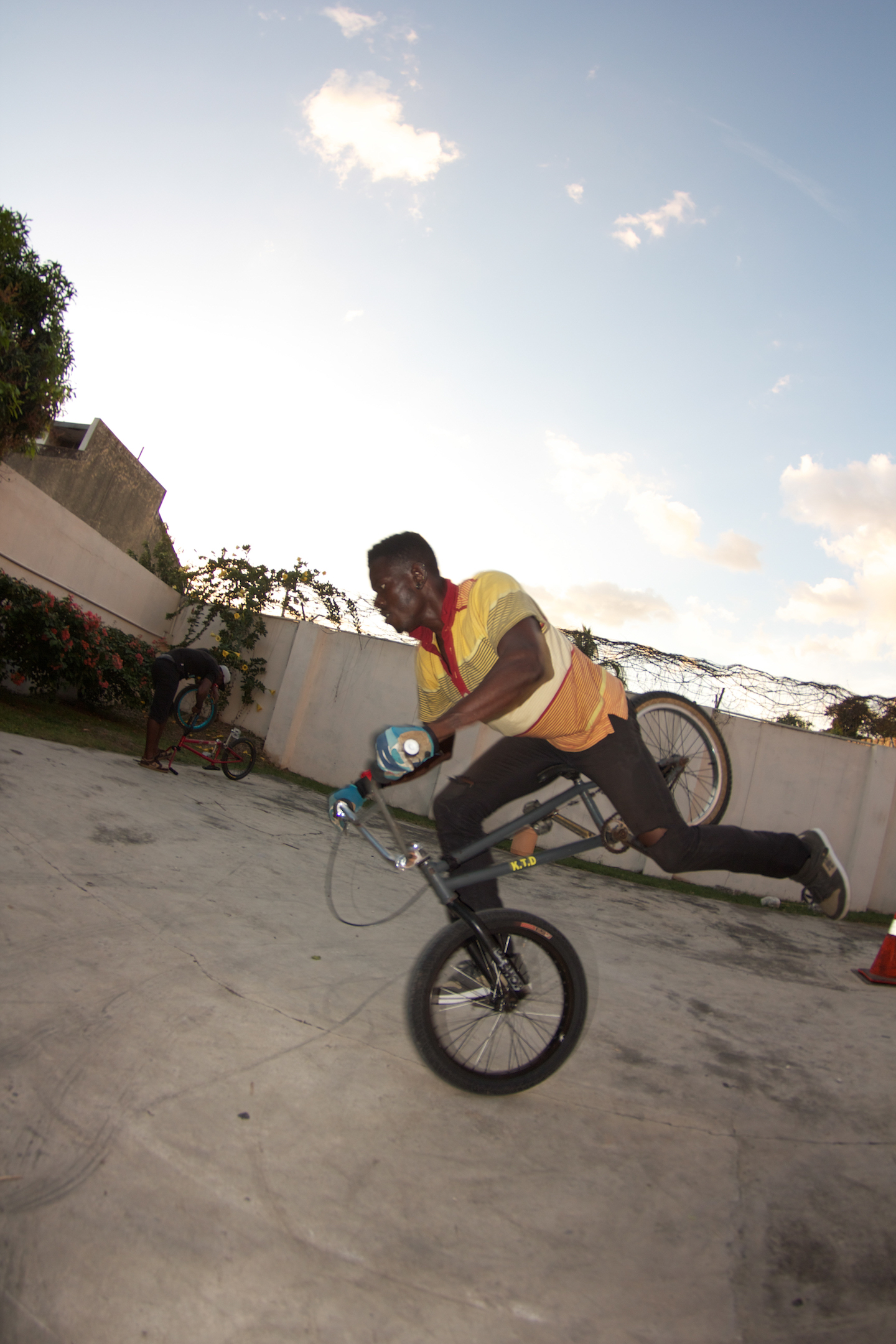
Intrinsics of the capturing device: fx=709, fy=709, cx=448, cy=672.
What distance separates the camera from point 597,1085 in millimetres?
2303

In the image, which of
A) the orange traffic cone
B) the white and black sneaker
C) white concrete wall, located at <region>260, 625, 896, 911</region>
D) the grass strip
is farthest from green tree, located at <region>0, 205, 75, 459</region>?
the orange traffic cone

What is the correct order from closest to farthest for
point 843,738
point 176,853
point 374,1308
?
1. point 374,1308
2. point 176,853
3. point 843,738

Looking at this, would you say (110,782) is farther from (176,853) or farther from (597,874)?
(597,874)

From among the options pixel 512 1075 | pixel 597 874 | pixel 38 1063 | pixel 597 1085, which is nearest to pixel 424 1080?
pixel 512 1075

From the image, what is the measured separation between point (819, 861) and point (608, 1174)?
1401mm

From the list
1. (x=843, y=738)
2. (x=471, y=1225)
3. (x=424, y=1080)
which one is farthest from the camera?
(x=843, y=738)

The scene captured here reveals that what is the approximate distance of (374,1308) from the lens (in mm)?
1333

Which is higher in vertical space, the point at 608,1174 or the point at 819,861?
the point at 819,861

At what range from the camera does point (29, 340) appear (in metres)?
9.74

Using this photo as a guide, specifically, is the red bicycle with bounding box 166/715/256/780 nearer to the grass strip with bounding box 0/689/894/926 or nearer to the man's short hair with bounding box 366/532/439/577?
the grass strip with bounding box 0/689/894/926

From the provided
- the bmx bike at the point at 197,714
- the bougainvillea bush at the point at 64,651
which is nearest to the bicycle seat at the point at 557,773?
the bmx bike at the point at 197,714

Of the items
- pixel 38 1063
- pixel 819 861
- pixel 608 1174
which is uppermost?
pixel 819 861

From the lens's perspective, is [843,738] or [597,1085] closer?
[597,1085]

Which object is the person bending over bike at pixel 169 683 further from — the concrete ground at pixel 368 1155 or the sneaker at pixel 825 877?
the sneaker at pixel 825 877
